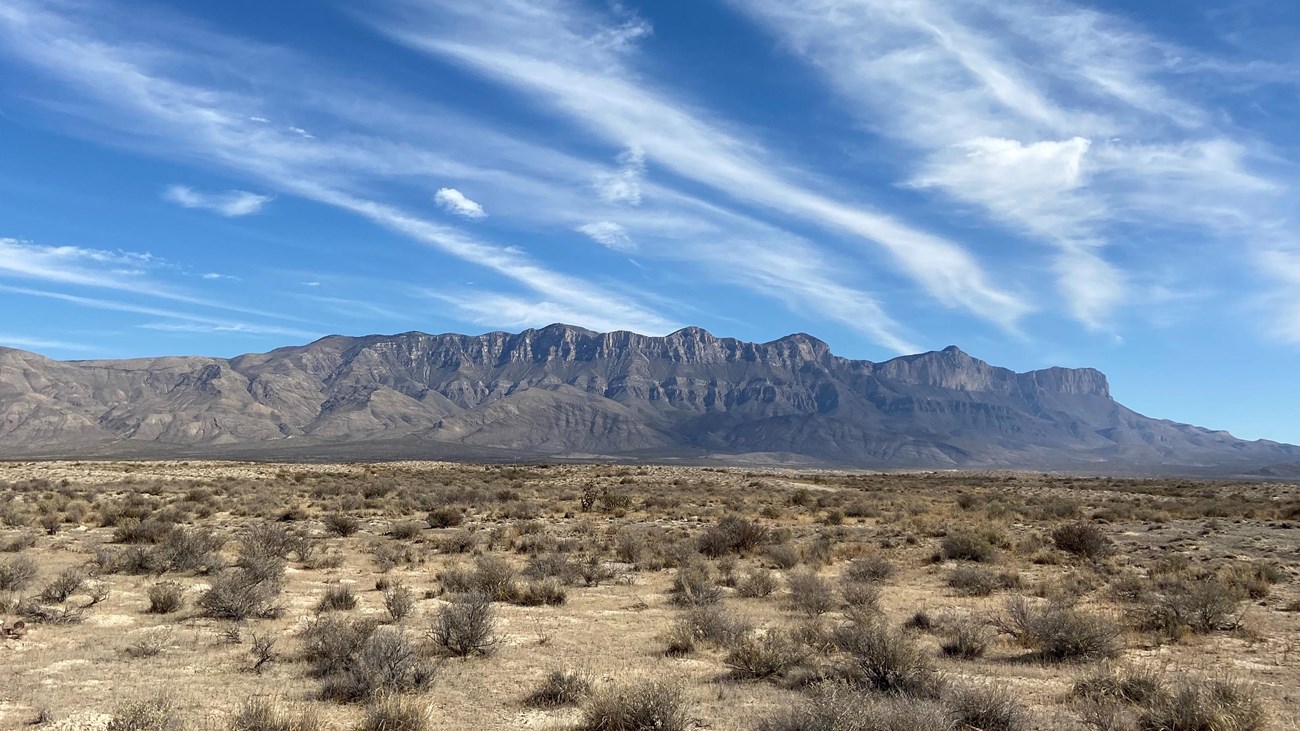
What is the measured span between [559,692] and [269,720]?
3.03 m

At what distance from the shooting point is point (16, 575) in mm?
13805

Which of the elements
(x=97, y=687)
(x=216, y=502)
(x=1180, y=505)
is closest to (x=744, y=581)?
(x=97, y=687)

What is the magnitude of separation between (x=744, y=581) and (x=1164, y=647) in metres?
7.50

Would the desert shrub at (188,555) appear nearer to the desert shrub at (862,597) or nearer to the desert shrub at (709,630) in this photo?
the desert shrub at (709,630)

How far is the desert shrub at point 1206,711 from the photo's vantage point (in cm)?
709

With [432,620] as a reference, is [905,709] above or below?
above

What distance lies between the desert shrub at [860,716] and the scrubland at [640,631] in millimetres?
25

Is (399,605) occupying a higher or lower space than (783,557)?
lower

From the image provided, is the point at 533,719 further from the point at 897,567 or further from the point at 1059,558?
the point at 1059,558

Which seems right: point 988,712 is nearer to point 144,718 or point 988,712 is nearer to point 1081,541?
point 144,718

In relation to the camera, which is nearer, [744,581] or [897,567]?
[744,581]

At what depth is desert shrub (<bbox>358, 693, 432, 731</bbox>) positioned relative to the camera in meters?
7.38

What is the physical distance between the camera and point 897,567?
64.1ft

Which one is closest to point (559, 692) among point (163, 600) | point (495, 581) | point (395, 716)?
point (395, 716)
